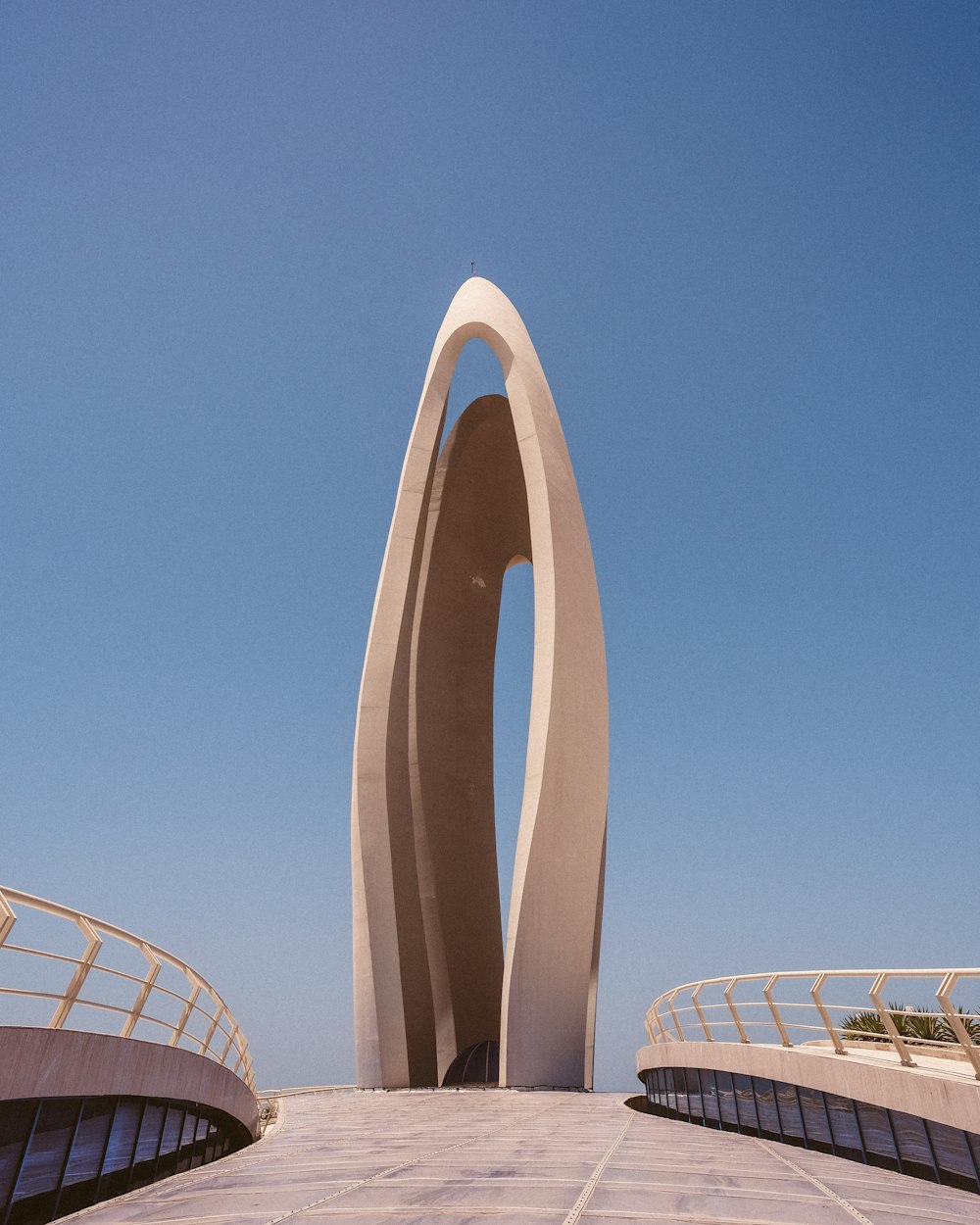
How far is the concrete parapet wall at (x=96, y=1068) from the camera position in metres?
4.38

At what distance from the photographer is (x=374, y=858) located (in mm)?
18359

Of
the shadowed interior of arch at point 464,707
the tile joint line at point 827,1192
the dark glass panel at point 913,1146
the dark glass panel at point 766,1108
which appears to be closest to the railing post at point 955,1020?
the dark glass panel at point 913,1146

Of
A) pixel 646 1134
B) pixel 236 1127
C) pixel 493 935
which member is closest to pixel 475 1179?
pixel 646 1134

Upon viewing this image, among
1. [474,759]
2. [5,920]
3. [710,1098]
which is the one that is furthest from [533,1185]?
[474,759]

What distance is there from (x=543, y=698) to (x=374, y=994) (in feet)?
→ 22.6

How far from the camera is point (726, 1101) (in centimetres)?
954

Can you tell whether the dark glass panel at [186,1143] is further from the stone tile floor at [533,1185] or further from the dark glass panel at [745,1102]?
the dark glass panel at [745,1102]

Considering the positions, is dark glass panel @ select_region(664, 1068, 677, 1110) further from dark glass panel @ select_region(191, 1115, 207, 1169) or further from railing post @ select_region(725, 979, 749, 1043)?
dark glass panel @ select_region(191, 1115, 207, 1169)

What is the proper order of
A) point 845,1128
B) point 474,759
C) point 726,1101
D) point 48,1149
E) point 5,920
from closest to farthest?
point 5,920 → point 48,1149 → point 845,1128 → point 726,1101 → point 474,759

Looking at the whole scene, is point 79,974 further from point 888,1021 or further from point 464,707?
point 464,707

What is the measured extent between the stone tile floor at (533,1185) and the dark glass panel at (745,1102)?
136 centimetres

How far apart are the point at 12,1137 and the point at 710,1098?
812 cm

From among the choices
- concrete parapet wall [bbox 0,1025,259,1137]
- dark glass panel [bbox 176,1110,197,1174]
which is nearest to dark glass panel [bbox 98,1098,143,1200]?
concrete parapet wall [bbox 0,1025,259,1137]

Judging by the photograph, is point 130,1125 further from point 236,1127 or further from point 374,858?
point 374,858
